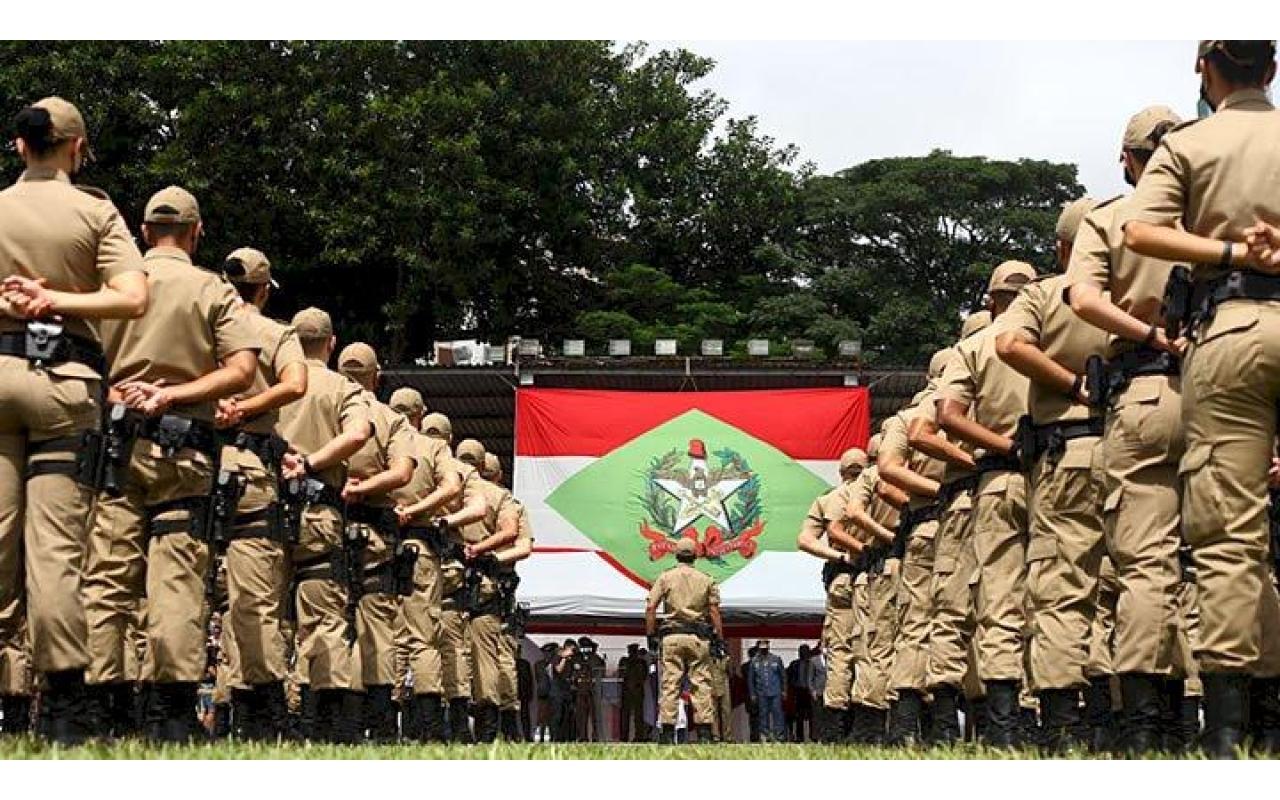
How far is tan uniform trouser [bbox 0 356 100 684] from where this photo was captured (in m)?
7.02

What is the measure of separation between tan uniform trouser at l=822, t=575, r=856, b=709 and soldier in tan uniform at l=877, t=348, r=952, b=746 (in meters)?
4.08

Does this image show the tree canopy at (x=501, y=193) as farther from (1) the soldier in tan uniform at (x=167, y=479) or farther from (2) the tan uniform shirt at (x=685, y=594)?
(1) the soldier in tan uniform at (x=167, y=479)

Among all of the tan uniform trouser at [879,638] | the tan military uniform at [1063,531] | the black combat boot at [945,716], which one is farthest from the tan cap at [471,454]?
the tan military uniform at [1063,531]

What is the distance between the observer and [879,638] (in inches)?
618

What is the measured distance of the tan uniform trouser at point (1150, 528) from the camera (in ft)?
23.3

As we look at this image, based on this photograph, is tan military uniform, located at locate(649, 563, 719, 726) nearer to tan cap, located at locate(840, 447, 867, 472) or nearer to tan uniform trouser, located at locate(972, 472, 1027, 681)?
tan cap, located at locate(840, 447, 867, 472)

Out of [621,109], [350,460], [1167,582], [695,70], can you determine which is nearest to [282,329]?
[350,460]

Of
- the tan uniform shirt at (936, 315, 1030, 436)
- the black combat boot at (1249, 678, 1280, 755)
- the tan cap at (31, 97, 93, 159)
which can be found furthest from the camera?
the tan uniform shirt at (936, 315, 1030, 436)

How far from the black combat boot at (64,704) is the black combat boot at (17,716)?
2.07 meters

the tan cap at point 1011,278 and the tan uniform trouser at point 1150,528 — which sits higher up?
the tan cap at point 1011,278

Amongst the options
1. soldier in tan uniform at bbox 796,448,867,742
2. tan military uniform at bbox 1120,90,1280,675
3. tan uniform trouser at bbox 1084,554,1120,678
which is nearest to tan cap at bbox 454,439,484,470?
soldier in tan uniform at bbox 796,448,867,742

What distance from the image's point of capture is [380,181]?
3459 cm

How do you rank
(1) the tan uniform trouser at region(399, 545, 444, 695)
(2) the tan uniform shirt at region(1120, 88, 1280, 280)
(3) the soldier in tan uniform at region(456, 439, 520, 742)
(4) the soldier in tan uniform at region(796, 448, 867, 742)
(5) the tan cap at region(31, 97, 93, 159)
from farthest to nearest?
(3) the soldier in tan uniform at region(456, 439, 520, 742) < (4) the soldier in tan uniform at region(796, 448, 867, 742) < (1) the tan uniform trouser at region(399, 545, 444, 695) < (5) the tan cap at region(31, 97, 93, 159) < (2) the tan uniform shirt at region(1120, 88, 1280, 280)

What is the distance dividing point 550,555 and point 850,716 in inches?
423
